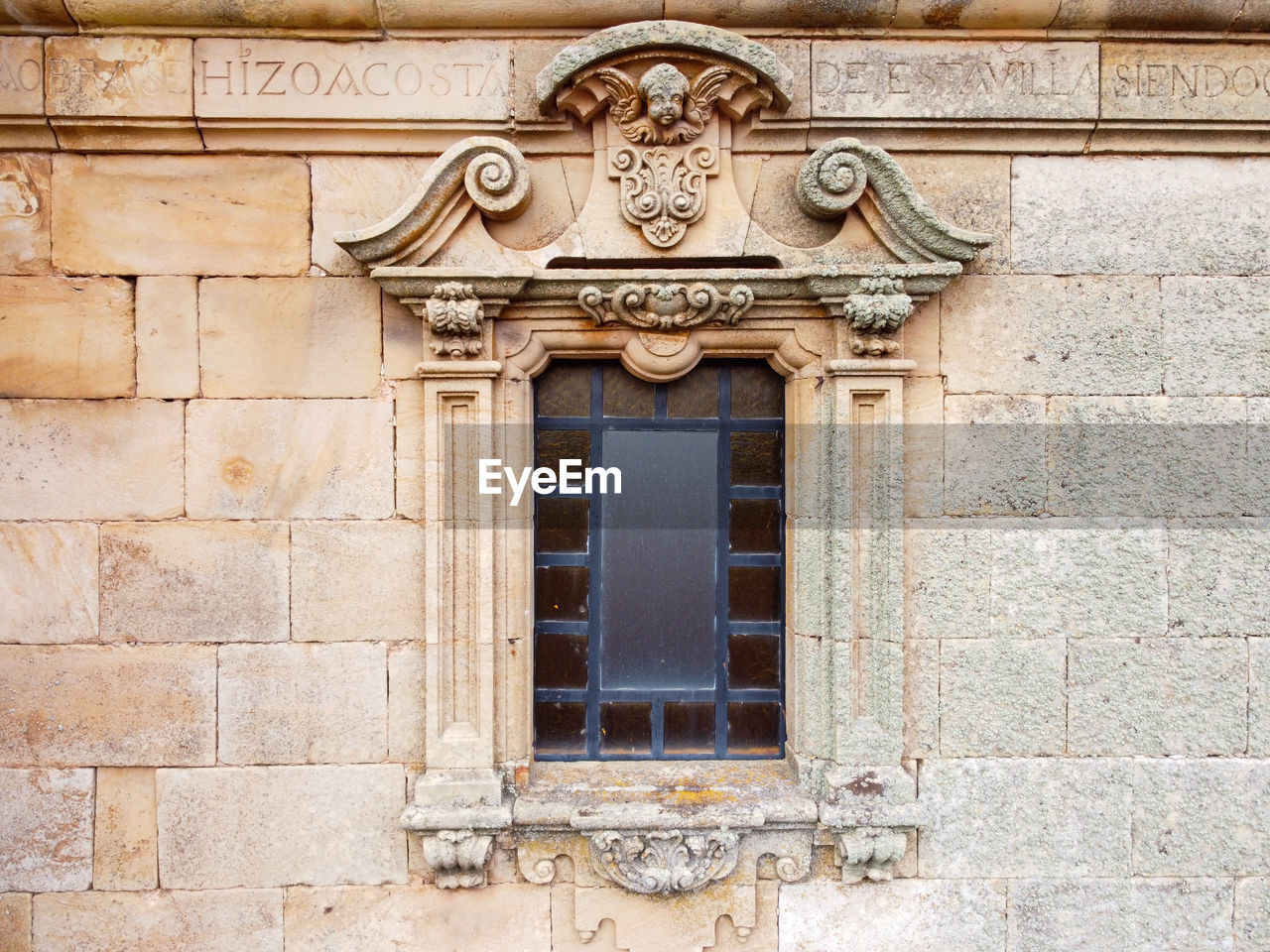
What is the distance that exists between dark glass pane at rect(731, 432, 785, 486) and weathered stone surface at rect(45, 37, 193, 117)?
2.76 meters

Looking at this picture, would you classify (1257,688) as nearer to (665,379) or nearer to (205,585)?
(665,379)

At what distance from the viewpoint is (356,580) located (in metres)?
2.86

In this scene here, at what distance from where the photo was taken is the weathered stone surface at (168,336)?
2.84 metres

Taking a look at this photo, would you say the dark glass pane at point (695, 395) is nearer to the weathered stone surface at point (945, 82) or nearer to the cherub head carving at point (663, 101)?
the cherub head carving at point (663, 101)

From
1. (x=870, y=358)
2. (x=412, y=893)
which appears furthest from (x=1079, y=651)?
(x=412, y=893)

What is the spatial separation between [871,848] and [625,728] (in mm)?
1148

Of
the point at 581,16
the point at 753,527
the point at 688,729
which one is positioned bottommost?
the point at 688,729

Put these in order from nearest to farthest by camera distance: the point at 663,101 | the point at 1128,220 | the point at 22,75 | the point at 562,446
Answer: the point at 663,101, the point at 22,75, the point at 1128,220, the point at 562,446

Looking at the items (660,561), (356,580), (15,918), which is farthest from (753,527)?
(15,918)

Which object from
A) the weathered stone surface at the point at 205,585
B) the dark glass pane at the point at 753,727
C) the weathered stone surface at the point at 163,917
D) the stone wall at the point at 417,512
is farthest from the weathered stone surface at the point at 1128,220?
the weathered stone surface at the point at 163,917

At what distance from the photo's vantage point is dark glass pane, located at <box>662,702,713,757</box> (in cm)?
309

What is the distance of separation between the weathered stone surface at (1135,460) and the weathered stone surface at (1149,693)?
593 mm

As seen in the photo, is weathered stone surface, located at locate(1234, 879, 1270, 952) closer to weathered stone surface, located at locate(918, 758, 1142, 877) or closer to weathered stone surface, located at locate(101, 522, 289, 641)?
weathered stone surface, located at locate(918, 758, 1142, 877)

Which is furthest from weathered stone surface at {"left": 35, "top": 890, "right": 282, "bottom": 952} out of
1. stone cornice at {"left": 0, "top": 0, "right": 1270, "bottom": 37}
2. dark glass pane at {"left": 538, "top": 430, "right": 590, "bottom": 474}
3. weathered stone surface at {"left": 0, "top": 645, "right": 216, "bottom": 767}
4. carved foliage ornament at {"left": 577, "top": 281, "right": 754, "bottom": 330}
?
stone cornice at {"left": 0, "top": 0, "right": 1270, "bottom": 37}
